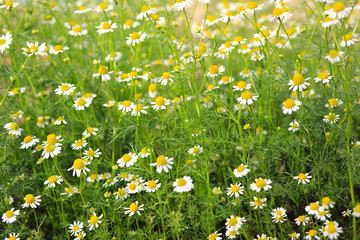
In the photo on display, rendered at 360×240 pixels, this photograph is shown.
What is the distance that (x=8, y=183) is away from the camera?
103 inches

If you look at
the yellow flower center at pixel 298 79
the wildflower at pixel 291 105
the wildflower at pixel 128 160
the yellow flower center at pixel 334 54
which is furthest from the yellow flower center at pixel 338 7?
the wildflower at pixel 128 160

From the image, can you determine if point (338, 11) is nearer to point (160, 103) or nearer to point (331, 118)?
point (331, 118)

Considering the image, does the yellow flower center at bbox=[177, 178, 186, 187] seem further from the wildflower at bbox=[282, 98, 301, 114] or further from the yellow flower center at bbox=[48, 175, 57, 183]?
the yellow flower center at bbox=[48, 175, 57, 183]

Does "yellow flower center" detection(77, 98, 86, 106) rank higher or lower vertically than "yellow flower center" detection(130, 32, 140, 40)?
lower

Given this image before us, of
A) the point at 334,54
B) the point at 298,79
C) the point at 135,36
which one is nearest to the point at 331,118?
the point at 298,79

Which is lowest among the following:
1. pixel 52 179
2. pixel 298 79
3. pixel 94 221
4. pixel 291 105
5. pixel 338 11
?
pixel 94 221

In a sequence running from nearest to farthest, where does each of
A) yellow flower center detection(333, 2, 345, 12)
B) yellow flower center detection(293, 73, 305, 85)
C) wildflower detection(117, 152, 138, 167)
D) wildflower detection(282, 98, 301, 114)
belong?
yellow flower center detection(333, 2, 345, 12) < yellow flower center detection(293, 73, 305, 85) < wildflower detection(282, 98, 301, 114) < wildflower detection(117, 152, 138, 167)

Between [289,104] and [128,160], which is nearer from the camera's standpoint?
[289,104]

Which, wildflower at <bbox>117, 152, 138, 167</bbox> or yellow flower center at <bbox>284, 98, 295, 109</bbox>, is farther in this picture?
wildflower at <bbox>117, 152, 138, 167</bbox>

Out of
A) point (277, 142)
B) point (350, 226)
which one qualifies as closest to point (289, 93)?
point (277, 142)

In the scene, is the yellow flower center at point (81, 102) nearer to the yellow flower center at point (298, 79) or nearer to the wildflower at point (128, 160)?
the wildflower at point (128, 160)

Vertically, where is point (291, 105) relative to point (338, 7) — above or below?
below

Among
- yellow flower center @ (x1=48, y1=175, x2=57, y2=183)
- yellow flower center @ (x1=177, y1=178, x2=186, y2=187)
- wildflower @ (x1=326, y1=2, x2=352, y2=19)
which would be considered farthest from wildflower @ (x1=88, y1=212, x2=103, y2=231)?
wildflower @ (x1=326, y1=2, x2=352, y2=19)

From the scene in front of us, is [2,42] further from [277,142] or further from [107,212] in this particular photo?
[277,142]
